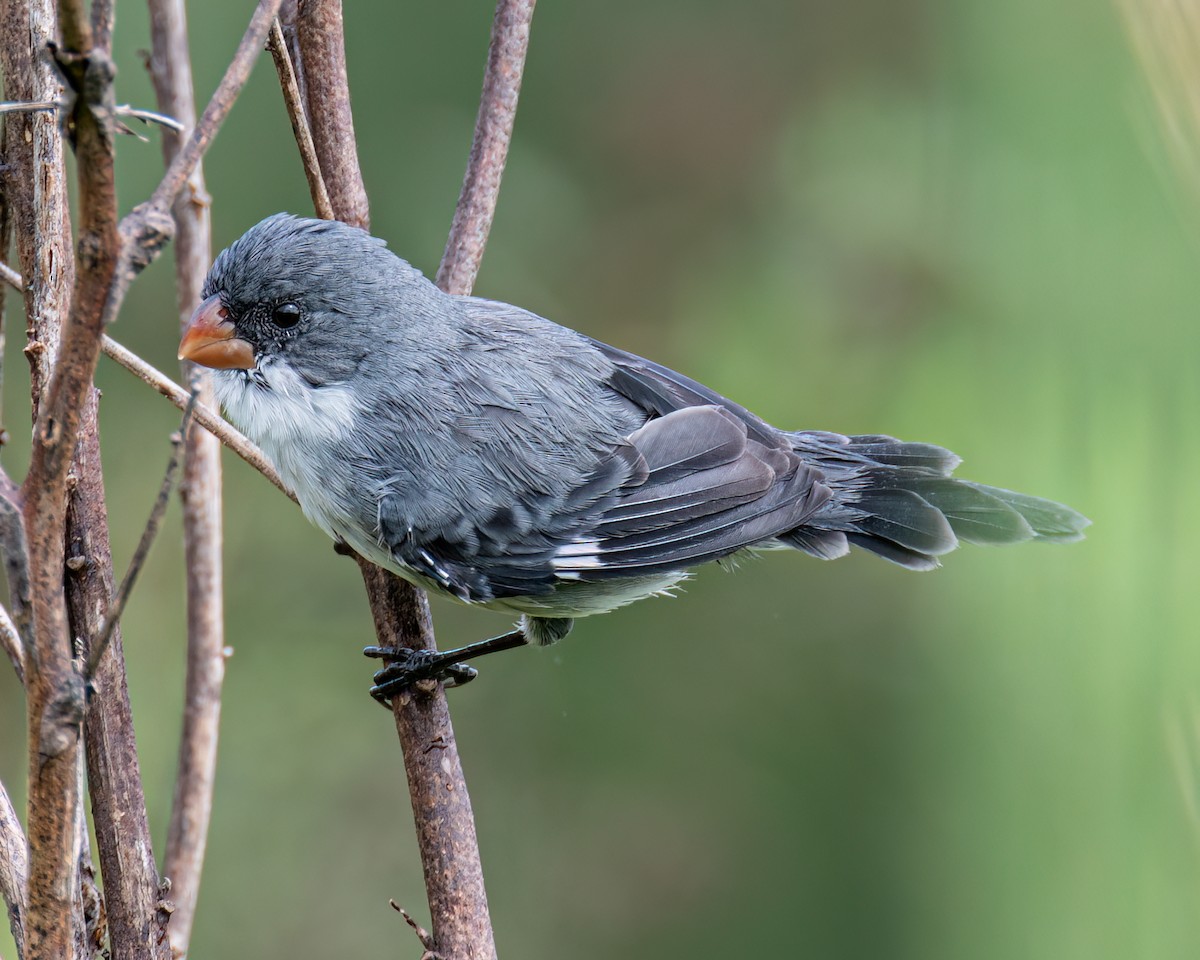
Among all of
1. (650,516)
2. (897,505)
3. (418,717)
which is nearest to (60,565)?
(418,717)

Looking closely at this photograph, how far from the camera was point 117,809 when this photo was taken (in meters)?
1.06

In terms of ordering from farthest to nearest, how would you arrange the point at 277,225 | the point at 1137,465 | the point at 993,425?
the point at 993,425 < the point at 1137,465 < the point at 277,225

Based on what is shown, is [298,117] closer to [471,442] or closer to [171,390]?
[171,390]

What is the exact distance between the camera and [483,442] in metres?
1.80

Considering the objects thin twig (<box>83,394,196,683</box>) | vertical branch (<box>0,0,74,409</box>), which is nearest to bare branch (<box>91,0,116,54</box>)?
thin twig (<box>83,394,196,683</box>)

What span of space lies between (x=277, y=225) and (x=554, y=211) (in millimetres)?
1437

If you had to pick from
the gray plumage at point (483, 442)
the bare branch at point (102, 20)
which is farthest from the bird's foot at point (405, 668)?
the bare branch at point (102, 20)

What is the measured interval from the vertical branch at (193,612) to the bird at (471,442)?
165 millimetres

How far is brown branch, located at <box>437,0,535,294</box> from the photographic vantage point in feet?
5.96

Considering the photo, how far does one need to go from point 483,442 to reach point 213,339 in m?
0.43

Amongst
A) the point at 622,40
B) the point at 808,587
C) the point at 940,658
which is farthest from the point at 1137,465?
the point at 622,40

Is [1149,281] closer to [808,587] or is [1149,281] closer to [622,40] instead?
[808,587]

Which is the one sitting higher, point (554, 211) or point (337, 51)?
point (554, 211)

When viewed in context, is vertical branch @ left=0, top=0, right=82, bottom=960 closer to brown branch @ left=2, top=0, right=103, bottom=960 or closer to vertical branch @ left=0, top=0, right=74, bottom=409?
brown branch @ left=2, top=0, right=103, bottom=960
